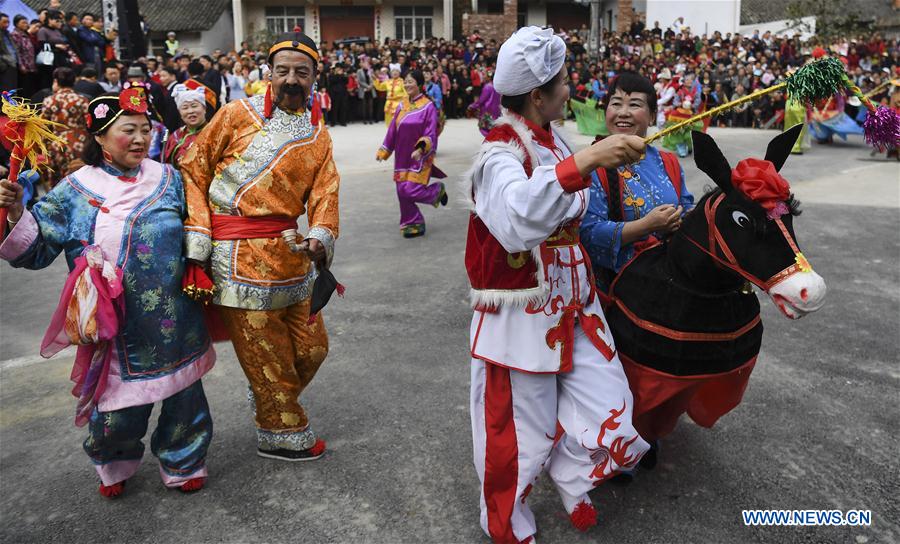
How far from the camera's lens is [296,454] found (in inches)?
130

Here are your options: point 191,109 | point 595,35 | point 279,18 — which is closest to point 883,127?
point 191,109

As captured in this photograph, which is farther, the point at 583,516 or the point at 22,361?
the point at 22,361

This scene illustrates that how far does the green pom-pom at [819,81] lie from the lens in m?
2.16

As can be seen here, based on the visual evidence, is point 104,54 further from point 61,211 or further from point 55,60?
point 61,211

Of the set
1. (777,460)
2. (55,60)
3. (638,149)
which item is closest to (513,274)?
(638,149)

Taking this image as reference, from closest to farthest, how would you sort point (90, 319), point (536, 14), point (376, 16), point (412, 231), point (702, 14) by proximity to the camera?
point (90, 319) → point (412, 231) → point (702, 14) → point (376, 16) → point (536, 14)

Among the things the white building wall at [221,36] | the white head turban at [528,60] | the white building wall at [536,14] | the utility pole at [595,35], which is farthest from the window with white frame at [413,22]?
the white head turban at [528,60]

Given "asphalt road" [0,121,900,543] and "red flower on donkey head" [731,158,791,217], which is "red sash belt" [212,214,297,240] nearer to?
"asphalt road" [0,121,900,543]

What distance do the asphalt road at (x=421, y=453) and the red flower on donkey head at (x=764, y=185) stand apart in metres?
1.29

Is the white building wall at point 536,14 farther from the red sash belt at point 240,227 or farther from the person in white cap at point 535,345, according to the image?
the person in white cap at point 535,345

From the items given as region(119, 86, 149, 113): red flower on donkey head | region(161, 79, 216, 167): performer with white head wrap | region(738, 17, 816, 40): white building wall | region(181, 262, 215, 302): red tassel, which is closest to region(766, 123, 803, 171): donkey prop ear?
region(181, 262, 215, 302): red tassel

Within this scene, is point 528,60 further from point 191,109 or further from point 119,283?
point 191,109

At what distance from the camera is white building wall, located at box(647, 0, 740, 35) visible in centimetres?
2912

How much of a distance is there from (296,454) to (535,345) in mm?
1452
